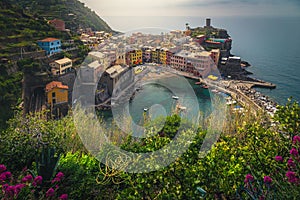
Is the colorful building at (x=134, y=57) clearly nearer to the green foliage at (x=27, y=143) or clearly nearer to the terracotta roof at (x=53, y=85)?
the terracotta roof at (x=53, y=85)

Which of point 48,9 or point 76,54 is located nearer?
point 76,54

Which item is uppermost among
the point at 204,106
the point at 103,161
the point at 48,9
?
the point at 48,9

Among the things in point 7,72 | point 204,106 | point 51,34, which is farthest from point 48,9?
point 204,106

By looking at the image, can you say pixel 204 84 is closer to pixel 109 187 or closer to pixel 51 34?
pixel 51 34

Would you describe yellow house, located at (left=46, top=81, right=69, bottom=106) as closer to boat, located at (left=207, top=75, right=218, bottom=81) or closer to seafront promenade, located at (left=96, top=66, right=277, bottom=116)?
seafront promenade, located at (left=96, top=66, right=277, bottom=116)

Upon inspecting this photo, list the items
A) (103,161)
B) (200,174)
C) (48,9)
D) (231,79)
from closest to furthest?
1. (200,174)
2. (103,161)
3. (231,79)
4. (48,9)

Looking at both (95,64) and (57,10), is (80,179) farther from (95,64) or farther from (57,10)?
(57,10)

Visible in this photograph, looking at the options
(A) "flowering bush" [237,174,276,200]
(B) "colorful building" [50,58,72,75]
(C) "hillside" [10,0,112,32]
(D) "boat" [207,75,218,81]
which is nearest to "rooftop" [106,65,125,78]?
(B) "colorful building" [50,58,72,75]

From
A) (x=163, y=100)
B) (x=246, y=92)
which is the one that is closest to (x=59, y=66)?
(x=163, y=100)
